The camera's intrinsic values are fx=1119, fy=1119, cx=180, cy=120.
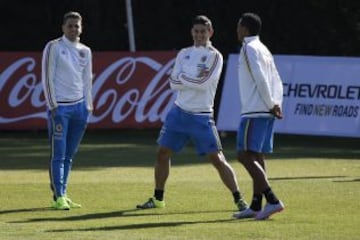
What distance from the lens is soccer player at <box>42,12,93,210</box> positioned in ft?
40.2

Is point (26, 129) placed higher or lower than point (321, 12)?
lower

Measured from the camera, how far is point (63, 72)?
40.5ft

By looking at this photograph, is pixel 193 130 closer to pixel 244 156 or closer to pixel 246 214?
pixel 244 156

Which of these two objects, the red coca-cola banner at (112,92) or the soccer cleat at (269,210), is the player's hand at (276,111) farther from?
the red coca-cola banner at (112,92)

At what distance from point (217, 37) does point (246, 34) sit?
59.2 ft

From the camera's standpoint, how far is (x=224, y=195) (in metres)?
13.5

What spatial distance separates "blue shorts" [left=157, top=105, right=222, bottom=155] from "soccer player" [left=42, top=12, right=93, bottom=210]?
42.7 inches

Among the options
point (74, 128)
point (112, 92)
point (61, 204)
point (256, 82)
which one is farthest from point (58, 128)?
point (112, 92)

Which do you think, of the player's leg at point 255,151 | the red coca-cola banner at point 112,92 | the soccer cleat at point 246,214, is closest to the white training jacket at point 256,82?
the player's leg at point 255,151

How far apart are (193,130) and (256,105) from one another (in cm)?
105

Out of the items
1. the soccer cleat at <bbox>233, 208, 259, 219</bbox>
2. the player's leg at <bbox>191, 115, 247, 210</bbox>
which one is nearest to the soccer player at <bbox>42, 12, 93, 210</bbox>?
the player's leg at <bbox>191, 115, 247, 210</bbox>

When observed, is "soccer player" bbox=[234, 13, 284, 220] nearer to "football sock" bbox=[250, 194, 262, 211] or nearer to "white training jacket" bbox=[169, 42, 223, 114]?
"football sock" bbox=[250, 194, 262, 211]

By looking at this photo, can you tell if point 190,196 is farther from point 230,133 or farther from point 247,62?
point 230,133

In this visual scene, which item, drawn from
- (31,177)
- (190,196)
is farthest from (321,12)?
(190,196)
